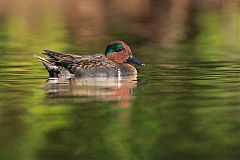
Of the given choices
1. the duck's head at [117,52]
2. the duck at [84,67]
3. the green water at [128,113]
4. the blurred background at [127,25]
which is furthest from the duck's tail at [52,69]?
the blurred background at [127,25]

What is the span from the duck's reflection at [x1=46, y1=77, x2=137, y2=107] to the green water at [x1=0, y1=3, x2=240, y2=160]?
0.04 ft

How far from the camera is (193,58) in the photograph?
18031 millimetres

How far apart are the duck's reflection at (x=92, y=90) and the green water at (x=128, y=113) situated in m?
0.01

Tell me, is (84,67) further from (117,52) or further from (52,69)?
(117,52)

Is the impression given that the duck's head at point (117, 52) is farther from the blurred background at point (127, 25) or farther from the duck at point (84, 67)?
the blurred background at point (127, 25)

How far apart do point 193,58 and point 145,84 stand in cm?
442

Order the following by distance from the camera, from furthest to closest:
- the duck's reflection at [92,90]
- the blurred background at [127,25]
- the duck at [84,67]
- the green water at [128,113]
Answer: the blurred background at [127,25], the duck at [84,67], the duck's reflection at [92,90], the green water at [128,113]

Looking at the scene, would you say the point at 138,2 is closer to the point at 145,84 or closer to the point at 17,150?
the point at 145,84

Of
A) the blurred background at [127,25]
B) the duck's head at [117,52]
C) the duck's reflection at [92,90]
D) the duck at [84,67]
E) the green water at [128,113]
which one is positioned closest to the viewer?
the green water at [128,113]

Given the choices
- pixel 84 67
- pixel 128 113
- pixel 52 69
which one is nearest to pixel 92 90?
pixel 84 67

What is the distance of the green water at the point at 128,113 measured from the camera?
881 centimetres

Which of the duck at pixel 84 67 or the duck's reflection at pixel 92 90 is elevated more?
the duck at pixel 84 67

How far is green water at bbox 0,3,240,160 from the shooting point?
8.81m

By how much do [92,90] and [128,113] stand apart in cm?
223
